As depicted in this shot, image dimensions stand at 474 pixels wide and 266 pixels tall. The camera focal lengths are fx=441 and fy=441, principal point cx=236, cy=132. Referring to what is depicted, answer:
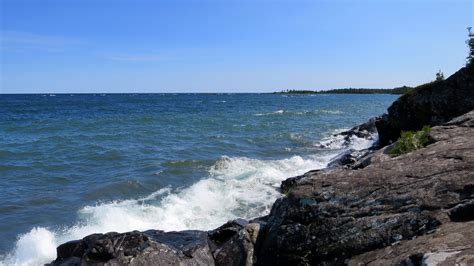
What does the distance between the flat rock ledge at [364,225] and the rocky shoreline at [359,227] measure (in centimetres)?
1

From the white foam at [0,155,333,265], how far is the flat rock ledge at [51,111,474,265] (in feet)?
14.5

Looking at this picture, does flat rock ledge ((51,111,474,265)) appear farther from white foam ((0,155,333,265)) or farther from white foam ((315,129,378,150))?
white foam ((315,129,378,150))

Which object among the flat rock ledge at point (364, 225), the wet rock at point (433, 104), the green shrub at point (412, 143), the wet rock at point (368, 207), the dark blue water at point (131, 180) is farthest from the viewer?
the wet rock at point (433, 104)

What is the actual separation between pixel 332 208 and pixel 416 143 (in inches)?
104

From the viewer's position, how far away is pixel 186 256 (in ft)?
22.6

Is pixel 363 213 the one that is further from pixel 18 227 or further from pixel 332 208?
pixel 18 227

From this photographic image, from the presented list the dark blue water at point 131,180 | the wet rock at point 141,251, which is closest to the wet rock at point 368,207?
the wet rock at point 141,251

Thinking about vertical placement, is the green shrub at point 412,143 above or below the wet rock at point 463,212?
above

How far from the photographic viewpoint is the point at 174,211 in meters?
12.9

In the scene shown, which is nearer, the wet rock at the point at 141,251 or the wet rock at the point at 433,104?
the wet rock at the point at 141,251

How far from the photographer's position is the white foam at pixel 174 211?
10516 millimetres

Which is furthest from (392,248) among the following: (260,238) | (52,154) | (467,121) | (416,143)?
(52,154)

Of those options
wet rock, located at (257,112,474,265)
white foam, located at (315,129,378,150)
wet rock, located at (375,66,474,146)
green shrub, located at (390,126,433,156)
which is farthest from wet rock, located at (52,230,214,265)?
white foam, located at (315,129,378,150)

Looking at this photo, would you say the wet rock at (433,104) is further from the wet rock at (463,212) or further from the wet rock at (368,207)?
the wet rock at (463,212)
